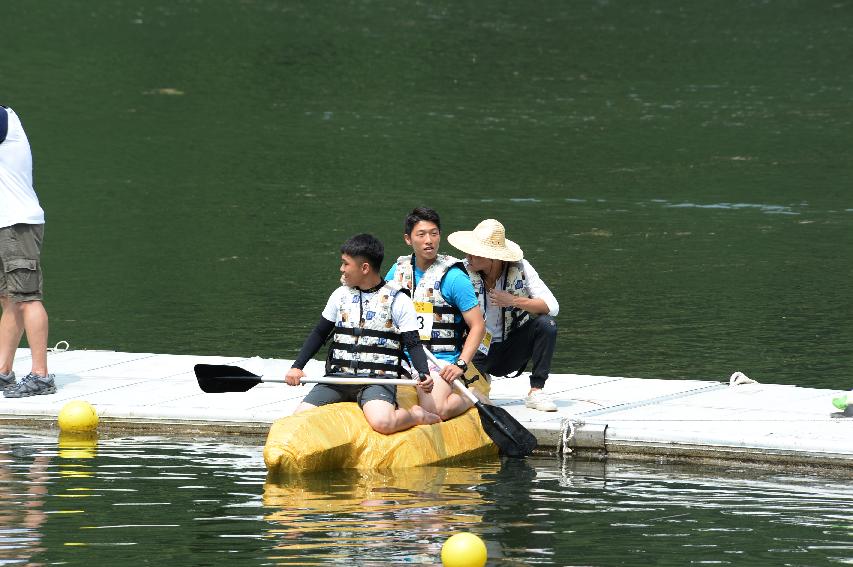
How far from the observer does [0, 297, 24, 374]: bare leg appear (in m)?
12.7

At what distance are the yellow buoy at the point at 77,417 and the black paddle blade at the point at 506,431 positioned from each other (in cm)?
289

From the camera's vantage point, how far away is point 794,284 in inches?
Result: 791

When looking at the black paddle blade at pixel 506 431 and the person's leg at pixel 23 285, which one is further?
the person's leg at pixel 23 285

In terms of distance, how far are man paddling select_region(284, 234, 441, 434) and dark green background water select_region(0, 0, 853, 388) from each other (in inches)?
177

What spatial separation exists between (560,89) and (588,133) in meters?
6.43

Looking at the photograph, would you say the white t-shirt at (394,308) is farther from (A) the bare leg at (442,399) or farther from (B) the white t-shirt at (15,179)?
(B) the white t-shirt at (15,179)

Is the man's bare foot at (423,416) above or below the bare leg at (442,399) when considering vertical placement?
below

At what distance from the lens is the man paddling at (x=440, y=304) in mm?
11398

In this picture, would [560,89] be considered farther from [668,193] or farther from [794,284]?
[794,284]

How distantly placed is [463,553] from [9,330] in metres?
5.58

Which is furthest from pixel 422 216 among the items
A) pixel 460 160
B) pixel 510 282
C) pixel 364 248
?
pixel 460 160

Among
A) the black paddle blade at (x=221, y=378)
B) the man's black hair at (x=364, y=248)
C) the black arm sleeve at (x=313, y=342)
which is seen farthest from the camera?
the black paddle blade at (x=221, y=378)

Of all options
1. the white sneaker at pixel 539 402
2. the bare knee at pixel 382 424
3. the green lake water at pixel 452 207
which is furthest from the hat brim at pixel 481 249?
the green lake water at pixel 452 207

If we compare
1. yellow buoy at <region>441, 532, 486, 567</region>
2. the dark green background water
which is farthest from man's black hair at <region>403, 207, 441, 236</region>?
the dark green background water
